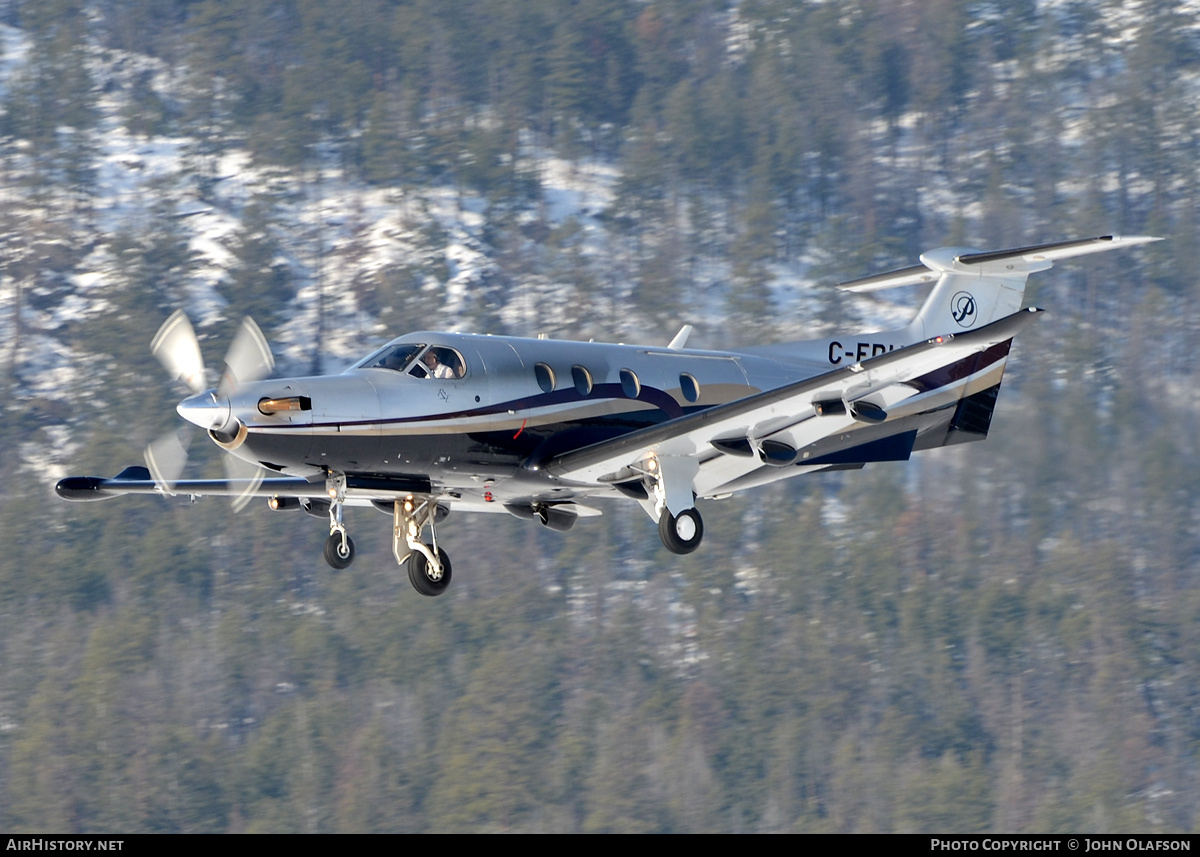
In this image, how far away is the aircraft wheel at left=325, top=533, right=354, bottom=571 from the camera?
78.6 feet

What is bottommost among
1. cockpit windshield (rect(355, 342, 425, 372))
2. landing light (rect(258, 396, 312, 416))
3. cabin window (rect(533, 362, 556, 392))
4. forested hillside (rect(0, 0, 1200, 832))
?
forested hillside (rect(0, 0, 1200, 832))

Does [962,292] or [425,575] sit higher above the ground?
[962,292]

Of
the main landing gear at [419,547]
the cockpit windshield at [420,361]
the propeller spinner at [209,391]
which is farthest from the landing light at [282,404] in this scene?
the main landing gear at [419,547]

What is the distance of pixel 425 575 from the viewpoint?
2506 cm

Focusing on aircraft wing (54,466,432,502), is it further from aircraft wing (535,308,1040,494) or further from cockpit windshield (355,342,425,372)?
aircraft wing (535,308,1040,494)

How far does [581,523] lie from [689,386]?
7093 cm

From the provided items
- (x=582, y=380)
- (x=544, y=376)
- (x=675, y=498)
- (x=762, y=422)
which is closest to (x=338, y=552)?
(x=544, y=376)

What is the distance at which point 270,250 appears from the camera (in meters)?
123

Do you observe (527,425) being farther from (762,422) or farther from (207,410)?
(207,410)

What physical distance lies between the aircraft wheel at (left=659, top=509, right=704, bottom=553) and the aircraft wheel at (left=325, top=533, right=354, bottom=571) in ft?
16.1

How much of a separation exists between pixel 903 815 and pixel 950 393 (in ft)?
190

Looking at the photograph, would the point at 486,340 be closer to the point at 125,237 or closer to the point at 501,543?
the point at 501,543

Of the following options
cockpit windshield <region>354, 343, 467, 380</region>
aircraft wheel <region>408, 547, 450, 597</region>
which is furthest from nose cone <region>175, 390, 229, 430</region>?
aircraft wheel <region>408, 547, 450, 597</region>

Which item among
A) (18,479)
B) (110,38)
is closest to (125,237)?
(18,479)
